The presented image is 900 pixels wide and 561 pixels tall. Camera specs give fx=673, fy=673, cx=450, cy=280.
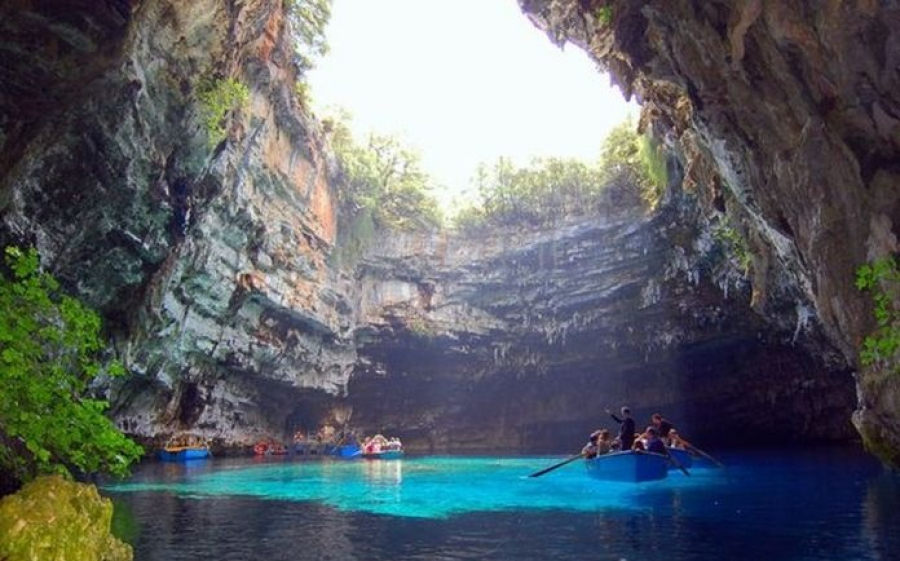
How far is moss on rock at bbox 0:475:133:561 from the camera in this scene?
17.5ft

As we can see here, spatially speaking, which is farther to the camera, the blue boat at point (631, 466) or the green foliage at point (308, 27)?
the green foliage at point (308, 27)

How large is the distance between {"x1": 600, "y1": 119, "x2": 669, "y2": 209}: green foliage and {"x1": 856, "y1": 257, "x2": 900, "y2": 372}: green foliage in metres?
14.8

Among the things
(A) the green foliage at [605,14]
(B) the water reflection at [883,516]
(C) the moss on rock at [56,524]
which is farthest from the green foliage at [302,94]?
(B) the water reflection at [883,516]

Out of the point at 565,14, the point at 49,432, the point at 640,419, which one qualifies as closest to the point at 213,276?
the point at 565,14

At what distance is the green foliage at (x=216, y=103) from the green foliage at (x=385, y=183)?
12.5 meters

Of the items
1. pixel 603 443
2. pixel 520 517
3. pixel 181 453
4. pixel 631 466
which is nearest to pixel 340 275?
pixel 181 453

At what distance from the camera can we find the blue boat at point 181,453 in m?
26.2

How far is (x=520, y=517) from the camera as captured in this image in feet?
35.4

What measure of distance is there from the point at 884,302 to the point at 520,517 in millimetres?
6304

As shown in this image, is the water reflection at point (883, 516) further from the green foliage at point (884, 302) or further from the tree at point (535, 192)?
the tree at point (535, 192)

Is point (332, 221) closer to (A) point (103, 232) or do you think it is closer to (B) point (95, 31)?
(A) point (103, 232)

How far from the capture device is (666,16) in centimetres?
1190

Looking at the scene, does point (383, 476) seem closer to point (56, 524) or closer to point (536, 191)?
point (56, 524)

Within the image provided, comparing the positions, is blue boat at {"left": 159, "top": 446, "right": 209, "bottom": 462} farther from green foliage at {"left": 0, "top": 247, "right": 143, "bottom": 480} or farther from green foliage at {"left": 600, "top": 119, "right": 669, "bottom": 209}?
green foliage at {"left": 600, "top": 119, "right": 669, "bottom": 209}
